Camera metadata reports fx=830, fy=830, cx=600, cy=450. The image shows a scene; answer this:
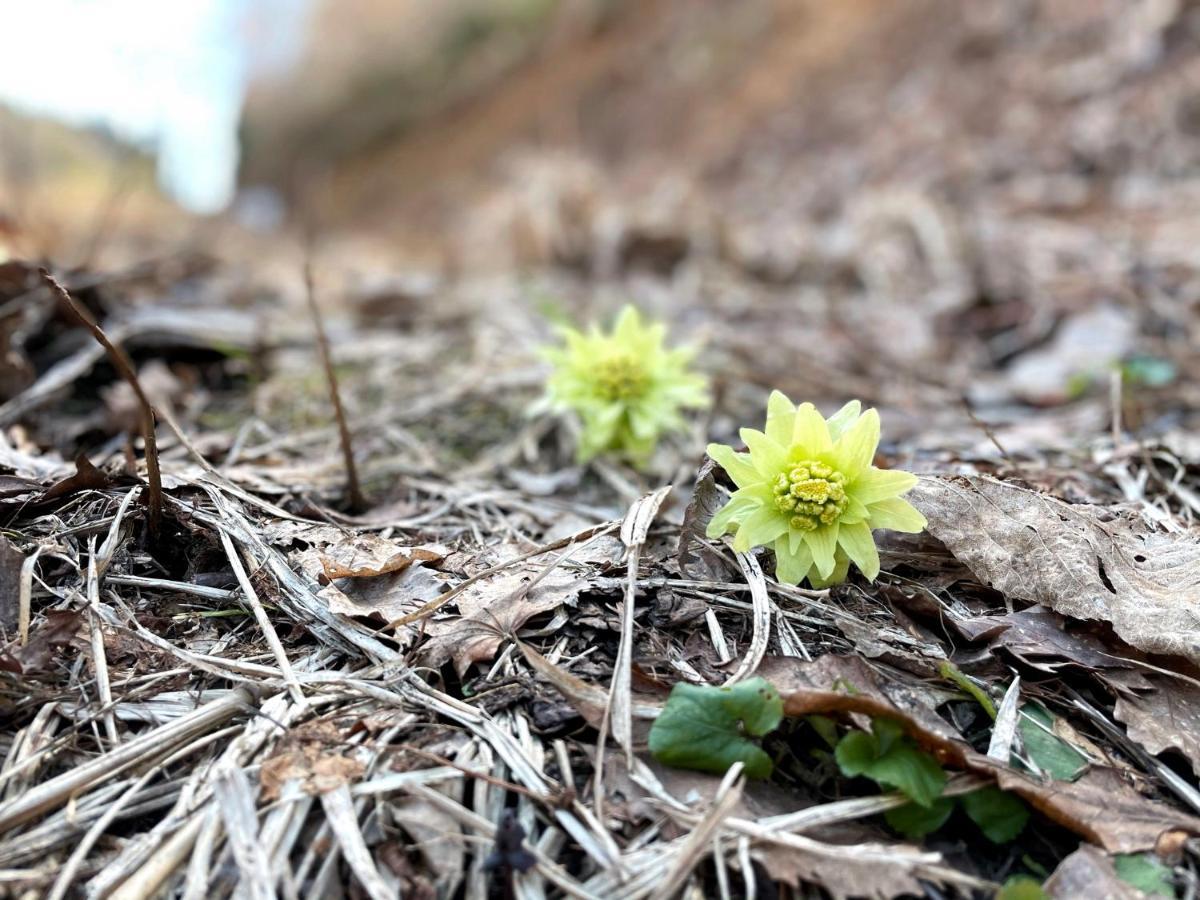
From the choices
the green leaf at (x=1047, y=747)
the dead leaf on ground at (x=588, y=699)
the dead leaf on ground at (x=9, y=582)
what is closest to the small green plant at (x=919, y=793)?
the green leaf at (x=1047, y=747)

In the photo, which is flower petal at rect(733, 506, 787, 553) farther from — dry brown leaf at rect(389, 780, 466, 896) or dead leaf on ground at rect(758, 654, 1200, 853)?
dry brown leaf at rect(389, 780, 466, 896)

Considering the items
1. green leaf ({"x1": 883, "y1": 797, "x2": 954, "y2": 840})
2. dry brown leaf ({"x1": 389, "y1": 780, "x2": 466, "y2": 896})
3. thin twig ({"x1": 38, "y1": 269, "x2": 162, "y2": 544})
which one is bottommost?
green leaf ({"x1": 883, "y1": 797, "x2": 954, "y2": 840})

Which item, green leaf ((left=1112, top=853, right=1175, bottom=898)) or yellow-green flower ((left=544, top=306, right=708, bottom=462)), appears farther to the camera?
yellow-green flower ((left=544, top=306, right=708, bottom=462))

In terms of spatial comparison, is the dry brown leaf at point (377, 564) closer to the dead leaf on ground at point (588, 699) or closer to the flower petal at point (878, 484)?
the dead leaf on ground at point (588, 699)

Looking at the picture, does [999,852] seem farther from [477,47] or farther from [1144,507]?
[477,47]

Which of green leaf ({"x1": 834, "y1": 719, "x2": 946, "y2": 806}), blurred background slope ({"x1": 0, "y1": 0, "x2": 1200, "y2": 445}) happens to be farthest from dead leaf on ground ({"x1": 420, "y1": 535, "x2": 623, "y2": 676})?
blurred background slope ({"x1": 0, "y1": 0, "x2": 1200, "y2": 445})

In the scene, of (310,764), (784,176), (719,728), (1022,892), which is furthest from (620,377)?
(784,176)

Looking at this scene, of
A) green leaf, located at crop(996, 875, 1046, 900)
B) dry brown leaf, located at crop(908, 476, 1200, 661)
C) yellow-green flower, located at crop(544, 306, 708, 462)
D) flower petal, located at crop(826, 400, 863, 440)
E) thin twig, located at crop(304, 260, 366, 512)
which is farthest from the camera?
yellow-green flower, located at crop(544, 306, 708, 462)

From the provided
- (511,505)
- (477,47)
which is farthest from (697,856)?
(477,47)
